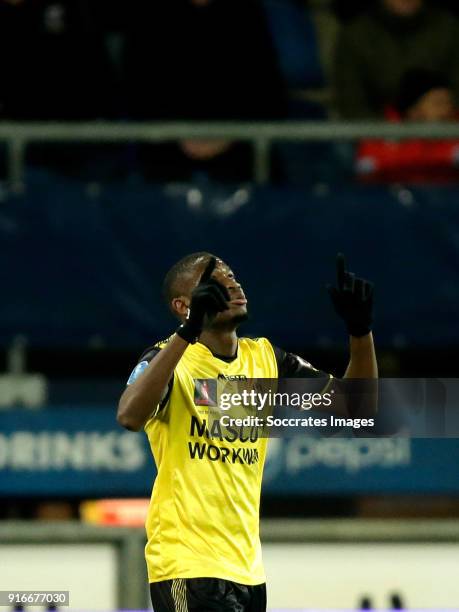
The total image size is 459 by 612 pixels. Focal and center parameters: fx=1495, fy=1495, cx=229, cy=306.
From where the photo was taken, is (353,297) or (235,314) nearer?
(353,297)

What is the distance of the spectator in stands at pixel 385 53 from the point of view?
8578mm

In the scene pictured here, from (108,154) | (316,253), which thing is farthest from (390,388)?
(108,154)

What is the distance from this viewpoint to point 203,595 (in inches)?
196

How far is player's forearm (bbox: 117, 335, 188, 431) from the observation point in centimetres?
471

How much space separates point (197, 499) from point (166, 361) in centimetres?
62

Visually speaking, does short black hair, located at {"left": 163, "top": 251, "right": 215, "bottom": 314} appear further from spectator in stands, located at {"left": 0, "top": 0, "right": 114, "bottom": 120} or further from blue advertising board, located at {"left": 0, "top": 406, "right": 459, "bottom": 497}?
spectator in stands, located at {"left": 0, "top": 0, "right": 114, "bottom": 120}

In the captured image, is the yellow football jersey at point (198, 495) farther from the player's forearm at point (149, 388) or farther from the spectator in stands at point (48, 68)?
the spectator in stands at point (48, 68)

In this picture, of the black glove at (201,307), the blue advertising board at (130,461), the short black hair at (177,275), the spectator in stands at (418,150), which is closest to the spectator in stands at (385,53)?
the spectator in stands at (418,150)

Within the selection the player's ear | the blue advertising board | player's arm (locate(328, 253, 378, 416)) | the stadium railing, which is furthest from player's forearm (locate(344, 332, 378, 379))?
the stadium railing

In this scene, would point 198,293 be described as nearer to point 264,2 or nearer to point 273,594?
point 273,594

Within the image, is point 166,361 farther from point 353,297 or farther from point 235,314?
point 353,297

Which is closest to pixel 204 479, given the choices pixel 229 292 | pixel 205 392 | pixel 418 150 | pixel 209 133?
pixel 205 392

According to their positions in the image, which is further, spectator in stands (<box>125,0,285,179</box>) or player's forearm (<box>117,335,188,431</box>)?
spectator in stands (<box>125,0,285,179</box>)

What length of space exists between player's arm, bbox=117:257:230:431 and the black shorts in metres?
0.60
